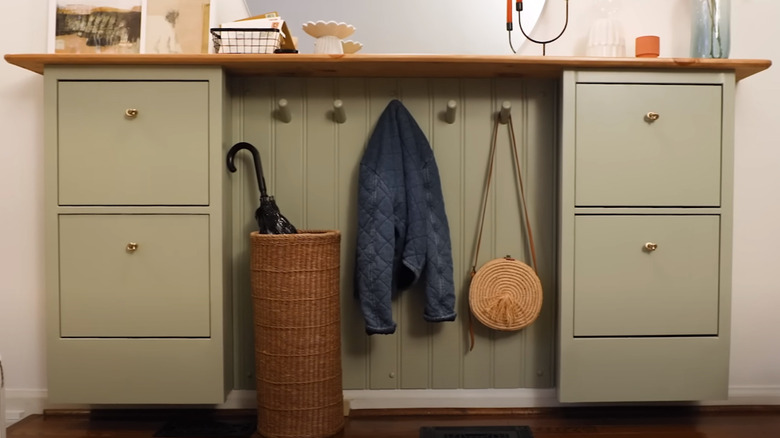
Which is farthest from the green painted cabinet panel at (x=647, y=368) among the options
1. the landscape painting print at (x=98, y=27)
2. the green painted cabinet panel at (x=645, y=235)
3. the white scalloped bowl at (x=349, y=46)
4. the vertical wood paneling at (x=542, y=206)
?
the landscape painting print at (x=98, y=27)

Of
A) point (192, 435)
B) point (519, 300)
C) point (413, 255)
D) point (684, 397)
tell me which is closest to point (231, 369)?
point (192, 435)

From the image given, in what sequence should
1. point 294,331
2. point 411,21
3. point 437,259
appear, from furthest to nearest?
point 411,21 → point 437,259 → point 294,331

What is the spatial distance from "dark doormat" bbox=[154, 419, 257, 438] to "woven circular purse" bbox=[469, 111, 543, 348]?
2.53 ft

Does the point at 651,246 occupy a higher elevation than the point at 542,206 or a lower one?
lower

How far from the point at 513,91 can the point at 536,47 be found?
169mm

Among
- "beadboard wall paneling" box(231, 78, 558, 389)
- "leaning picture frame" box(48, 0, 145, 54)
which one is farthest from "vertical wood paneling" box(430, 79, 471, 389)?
"leaning picture frame" box(48, 0, 145, 54)

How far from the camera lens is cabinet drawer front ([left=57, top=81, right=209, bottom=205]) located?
73.5 inches

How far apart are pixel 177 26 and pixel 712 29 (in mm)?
1643

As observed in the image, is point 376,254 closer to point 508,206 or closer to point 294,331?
point 294,331

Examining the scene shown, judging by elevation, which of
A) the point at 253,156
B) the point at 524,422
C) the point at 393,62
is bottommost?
the point at 524,422

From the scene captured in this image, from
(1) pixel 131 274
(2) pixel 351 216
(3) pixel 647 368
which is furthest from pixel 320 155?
(3) pixel 647 368

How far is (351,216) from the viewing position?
6.88 ft

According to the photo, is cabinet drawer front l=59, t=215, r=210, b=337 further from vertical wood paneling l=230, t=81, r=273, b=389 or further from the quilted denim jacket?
the quilted denim jacket

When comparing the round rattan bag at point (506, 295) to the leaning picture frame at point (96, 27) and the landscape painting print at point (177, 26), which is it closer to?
the landscape painting print at point (177, 26)
